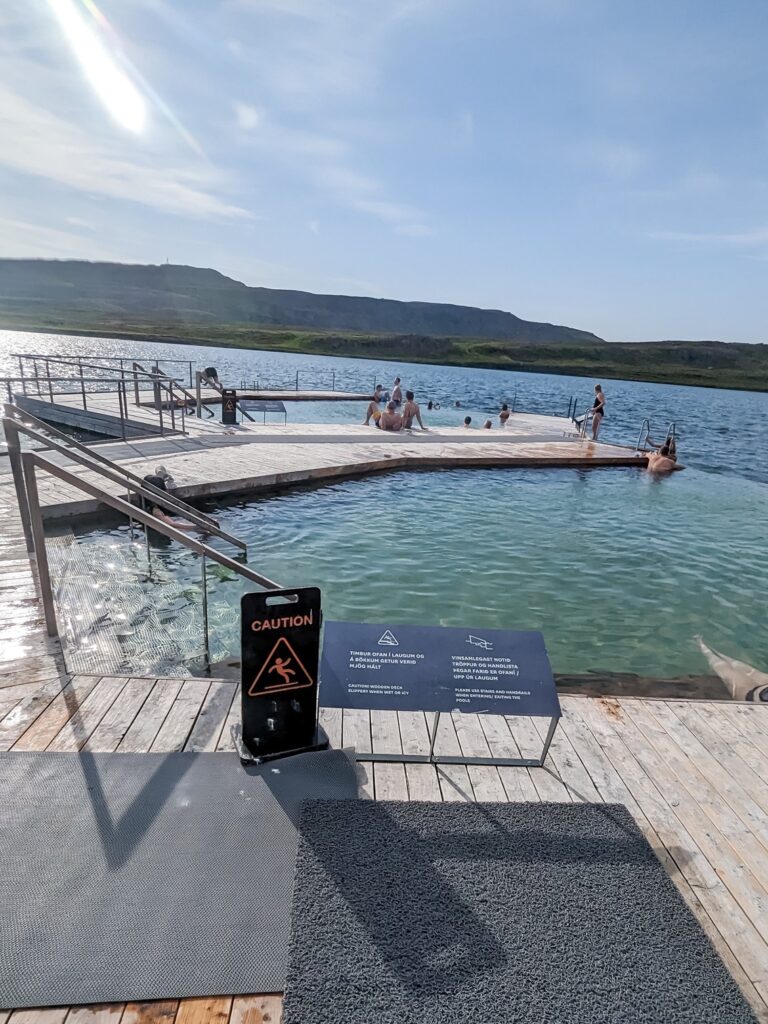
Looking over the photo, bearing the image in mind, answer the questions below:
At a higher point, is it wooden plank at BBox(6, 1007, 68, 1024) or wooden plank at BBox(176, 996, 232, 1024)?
wooden plank at BBox(6, 1007, 68, 1024)

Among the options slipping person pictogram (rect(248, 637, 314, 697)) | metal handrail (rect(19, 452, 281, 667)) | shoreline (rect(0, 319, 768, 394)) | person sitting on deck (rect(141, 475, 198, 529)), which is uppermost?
metal handrail (rect(19, 452, 281, 667))

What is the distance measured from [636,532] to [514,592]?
5.09m

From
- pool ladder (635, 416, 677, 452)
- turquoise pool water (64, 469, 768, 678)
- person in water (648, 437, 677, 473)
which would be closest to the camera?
turquoise pool water (64, 469, 768, 678)

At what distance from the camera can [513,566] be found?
9727 millimetres

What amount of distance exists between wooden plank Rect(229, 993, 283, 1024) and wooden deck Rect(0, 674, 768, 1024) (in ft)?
4.02

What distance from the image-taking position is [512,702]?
346cm

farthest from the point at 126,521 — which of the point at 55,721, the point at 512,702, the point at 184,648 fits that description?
the point at 512,702

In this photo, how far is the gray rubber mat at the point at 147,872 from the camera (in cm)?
223

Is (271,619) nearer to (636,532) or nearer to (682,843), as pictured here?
(682,843)

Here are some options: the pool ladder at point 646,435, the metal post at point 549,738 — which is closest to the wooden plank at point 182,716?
the metal post at point 549,738

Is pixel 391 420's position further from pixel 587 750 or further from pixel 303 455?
pixel 587 750

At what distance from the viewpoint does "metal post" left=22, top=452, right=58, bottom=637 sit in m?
4.10

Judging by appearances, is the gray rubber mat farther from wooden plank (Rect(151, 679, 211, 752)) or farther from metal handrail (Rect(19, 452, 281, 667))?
metal handrail (Rect(19, 452, 281, 667))

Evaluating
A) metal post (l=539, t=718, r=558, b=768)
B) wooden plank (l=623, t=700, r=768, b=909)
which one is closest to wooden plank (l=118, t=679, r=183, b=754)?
metal post (l=539, t=718, r=558, b=768)
